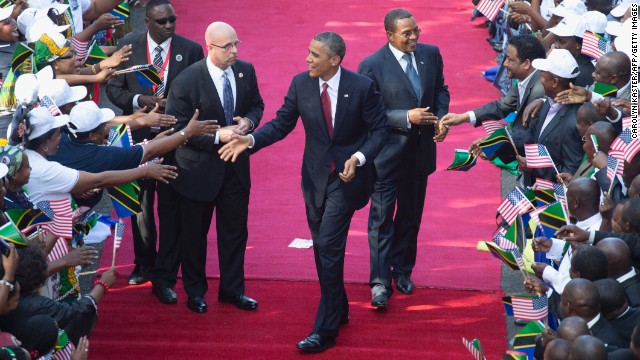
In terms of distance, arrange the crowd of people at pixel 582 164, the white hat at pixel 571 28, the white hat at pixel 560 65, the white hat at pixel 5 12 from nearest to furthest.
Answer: the crowd of people at pixel 582 164 < the white hat at pixel 560 65 < the white hat at pixel 5 12 < the white hat at pixel 571 28

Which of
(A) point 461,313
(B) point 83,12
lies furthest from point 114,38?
A: (A) point 461,313

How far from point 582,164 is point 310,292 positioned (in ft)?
7.29

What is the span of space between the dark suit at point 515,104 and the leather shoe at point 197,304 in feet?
8.07

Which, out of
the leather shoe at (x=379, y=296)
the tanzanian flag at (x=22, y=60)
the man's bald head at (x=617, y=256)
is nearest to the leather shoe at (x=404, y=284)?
the leather shoe at (x=379, y=296)

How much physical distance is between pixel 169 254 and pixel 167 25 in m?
1.70

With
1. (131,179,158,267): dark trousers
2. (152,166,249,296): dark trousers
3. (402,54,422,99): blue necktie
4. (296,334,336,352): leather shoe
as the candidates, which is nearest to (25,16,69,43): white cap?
(131,179,158,267): dark trousers

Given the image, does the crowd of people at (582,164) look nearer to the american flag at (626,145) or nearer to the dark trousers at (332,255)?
the american flag at (626,145)

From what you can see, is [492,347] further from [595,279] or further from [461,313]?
[595,279]

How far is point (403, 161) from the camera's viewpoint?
28.1ft

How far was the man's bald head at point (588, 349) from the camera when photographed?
16.3 ft

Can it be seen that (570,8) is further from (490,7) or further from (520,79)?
(520,79)

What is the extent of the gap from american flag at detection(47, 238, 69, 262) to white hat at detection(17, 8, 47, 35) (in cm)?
246

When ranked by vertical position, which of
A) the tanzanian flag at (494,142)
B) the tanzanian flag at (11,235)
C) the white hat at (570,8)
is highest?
the tanzanian flag at (11,235)

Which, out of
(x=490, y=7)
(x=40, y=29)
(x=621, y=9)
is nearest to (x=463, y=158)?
(x=621, y=9)
